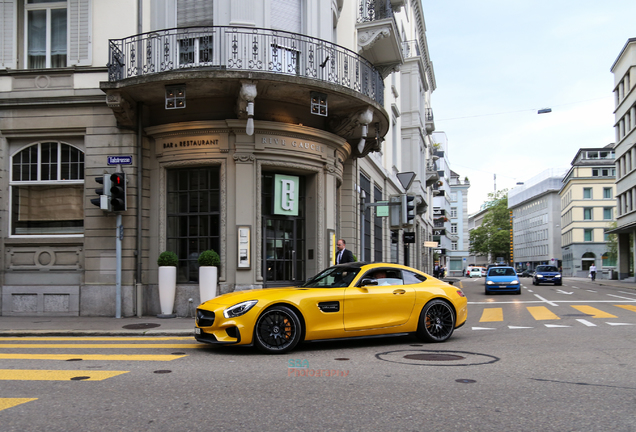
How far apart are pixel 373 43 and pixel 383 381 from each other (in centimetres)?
1582

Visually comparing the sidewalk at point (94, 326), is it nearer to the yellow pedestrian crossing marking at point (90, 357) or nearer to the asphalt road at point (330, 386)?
the asphalt road at point (330, 386)

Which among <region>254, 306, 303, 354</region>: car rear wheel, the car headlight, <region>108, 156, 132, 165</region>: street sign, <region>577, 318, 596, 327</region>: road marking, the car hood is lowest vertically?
<region>577, 318, 596, 327</region>: road marking

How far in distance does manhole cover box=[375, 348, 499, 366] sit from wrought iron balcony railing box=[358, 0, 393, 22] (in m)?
15.0

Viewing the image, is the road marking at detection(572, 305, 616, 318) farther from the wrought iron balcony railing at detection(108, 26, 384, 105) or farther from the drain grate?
the wrought iron balcony railing at detection(108, 26, 384, 105)

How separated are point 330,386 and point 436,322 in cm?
401

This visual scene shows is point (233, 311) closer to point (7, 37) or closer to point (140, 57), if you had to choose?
point (140, 57)

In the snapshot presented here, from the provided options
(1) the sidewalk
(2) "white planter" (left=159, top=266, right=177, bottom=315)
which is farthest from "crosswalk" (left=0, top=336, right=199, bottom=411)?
(2) "white planter" (left=159, top=266, right=177, bottom=315)

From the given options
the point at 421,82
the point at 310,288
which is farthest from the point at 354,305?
the point at 421,82

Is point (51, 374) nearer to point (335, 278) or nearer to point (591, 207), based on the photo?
point (335, 278)

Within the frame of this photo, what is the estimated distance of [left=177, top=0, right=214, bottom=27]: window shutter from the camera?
47.6 ft

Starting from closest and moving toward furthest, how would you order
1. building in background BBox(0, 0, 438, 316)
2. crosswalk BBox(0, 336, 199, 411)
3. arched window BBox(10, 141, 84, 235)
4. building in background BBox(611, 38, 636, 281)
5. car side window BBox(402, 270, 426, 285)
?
crosswalk BBox(0, 336, 199, 411), car side window BBox(402, 270, 426, 285), building in background BBox(0, 0, 438, 316), arched window BBox(10, 141, 84, 235), building in background BBox(611, 38, 636, 281)

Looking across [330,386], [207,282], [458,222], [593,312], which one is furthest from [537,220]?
[330,386]

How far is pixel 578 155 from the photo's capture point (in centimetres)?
9019

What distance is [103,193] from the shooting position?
13.7 metres
